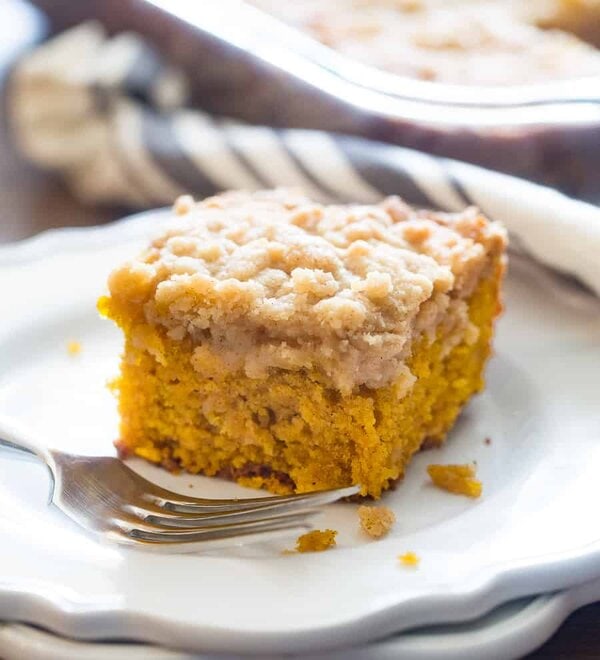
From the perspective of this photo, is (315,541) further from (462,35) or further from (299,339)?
(462,35)

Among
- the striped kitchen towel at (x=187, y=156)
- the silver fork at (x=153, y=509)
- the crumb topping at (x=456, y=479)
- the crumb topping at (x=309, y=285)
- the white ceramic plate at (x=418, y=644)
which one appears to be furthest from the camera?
the striped kitchen towel at (x=187, y=156)

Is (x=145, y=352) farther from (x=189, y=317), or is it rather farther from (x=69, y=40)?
(x=69, y=40)

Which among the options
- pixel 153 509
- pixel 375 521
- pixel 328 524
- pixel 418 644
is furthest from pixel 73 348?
pixel 418 644

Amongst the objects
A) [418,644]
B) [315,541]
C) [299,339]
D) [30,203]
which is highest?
[299,339]

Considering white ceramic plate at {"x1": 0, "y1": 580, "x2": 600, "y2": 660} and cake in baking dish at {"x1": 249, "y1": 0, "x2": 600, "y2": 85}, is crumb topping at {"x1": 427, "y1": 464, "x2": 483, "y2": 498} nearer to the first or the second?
white ceramic plate at {"x1": 0, "y1": 580, "x2": 600, "y2": 660}

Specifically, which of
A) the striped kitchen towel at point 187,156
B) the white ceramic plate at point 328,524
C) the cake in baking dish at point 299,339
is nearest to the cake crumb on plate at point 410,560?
the white ceramic plate at point 328,524

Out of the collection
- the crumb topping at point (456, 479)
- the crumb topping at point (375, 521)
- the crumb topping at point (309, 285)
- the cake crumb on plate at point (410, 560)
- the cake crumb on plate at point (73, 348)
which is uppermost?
the crumb topping at point (309, 285)

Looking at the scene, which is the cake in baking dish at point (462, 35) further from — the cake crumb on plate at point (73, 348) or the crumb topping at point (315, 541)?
the crumb topping at point (315, 541)
